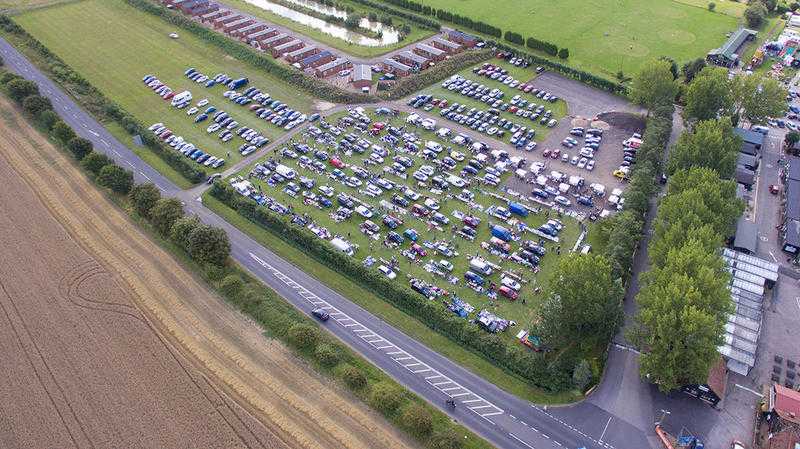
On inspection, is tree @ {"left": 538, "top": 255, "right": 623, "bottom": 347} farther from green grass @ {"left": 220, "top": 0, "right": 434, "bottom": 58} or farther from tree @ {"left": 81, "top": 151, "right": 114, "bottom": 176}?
green grass @ {"left": 220, "top": 0, "right": 434, "bottom": 58}

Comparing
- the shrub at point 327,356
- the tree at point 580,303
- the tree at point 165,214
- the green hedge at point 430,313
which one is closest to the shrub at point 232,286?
the green hedge at point 430,313

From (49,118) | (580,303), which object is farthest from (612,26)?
(49,118)

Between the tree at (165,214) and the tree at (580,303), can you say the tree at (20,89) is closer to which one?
the tree at (165,214)

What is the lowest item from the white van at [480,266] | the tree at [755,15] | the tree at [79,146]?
the white van at [480,266]

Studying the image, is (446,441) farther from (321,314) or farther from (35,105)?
(35,105)

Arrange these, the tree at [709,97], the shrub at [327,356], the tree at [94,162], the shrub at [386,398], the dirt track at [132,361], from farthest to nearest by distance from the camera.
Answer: the tree at [709,97] → the tree at [94,162] → the shrub at [327,356] → the shrub at [386,398] → the dirt track at [132,361]

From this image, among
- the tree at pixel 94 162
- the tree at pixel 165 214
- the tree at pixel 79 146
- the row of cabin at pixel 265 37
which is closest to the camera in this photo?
the tree at pixel 165 214

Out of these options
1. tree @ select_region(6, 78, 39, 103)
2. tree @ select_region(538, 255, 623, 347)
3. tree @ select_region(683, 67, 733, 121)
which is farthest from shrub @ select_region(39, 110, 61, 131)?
tree @ select_region(683, 67, 733, 121)
